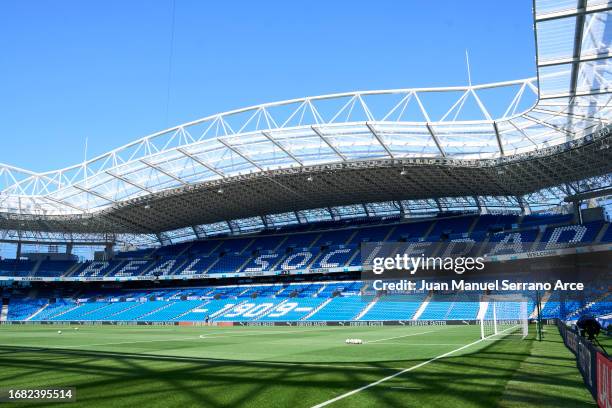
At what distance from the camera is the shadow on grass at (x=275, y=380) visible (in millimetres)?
9445

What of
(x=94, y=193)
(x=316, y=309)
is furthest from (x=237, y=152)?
(x=316, y=309)

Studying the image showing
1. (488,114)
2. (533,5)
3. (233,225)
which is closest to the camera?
(533,5)

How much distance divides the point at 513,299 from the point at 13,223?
56275mm

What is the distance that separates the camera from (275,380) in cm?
1180

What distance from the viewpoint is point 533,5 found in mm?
17922

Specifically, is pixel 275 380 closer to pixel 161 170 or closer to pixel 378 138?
pixel 378 138

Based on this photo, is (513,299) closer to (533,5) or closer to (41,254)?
(533,5)

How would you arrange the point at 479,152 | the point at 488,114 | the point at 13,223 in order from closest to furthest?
the point at 488,114 < the point at 479,152 < the point at 13,223

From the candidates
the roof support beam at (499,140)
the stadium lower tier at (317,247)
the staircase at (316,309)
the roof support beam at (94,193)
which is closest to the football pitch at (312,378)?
the roof support beam at (499,140)

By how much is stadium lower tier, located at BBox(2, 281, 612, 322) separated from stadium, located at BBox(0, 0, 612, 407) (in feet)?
0.97

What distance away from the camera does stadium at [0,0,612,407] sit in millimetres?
12352

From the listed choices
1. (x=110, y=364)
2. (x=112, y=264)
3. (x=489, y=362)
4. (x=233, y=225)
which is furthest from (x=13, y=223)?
(x=489, y=362)

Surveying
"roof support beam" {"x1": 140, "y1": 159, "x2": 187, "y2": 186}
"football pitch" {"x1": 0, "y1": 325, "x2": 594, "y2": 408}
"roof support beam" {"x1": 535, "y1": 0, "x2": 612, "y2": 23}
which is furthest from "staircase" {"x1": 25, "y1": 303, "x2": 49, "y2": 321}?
"roof support beam" {"x1": 535, "y1": 0, "x2": 612, "y2": 23}

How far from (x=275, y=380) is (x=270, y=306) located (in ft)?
147
